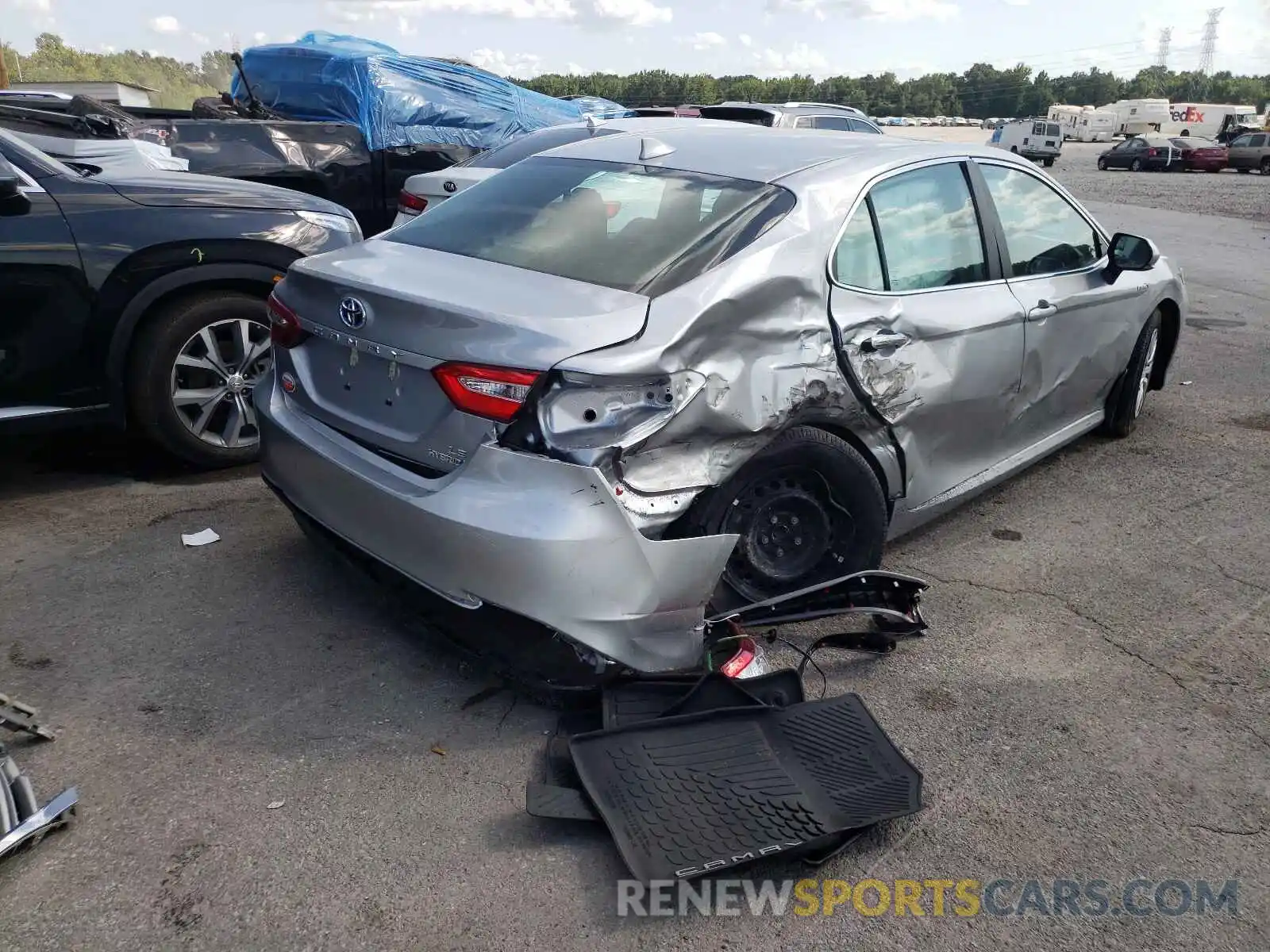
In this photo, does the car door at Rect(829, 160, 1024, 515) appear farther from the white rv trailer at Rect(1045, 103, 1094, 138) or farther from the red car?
the white rv trailer at Rect(1045, 103, 1094, 138)

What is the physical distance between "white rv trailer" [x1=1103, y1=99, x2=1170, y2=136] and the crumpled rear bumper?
3094 inches

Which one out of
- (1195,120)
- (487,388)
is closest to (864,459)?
(487,388)

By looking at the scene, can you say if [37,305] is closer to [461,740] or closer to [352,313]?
[352,313]

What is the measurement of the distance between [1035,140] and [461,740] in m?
52.3

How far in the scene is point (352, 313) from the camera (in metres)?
3.06

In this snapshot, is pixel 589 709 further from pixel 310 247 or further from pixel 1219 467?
pixel 1219 467

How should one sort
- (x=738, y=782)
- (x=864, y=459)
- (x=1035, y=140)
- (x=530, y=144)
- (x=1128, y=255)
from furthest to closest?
(x=1035, y=140), (x=530, y=144), (x=1128, y=255), (x=864, y=459), (x=738, y=782)

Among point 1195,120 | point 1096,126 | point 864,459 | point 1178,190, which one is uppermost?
point 864,459

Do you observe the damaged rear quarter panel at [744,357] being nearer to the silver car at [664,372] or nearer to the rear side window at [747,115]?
the silver car at [664,372]

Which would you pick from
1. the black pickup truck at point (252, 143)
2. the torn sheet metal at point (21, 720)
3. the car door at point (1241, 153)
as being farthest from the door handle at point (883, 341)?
the car door at point (1241, 153)

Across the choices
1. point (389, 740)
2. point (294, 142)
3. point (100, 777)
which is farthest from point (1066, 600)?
point (294, 142)

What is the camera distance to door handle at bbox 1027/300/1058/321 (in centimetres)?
423

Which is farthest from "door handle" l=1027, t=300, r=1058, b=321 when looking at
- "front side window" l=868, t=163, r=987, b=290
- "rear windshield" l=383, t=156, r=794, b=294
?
"rear windshield" l=383, t=156, r=794, b=294

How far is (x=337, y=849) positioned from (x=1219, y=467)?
4906 millimetres
